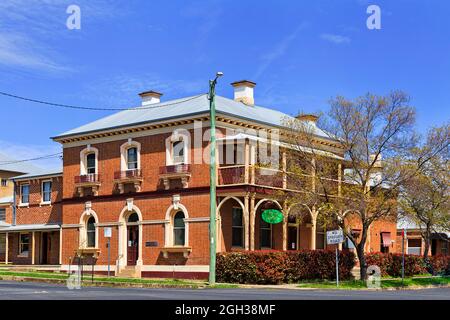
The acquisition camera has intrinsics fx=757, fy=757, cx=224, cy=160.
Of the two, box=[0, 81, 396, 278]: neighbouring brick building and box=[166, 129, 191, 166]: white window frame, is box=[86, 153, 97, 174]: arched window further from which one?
box=[166, 129, 191, 166]: white window frame

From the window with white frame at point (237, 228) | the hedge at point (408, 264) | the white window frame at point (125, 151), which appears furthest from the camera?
the hedge at point (408, 264)

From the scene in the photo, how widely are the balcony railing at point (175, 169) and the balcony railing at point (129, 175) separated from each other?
1.63m

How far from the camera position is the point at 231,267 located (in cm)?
3528

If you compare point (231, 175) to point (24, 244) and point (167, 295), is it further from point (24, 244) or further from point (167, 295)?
point (24, 244)

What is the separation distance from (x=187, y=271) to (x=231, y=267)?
3589mm

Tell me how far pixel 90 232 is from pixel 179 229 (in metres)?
7.31

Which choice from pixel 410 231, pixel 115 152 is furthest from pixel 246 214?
pixel 410 231

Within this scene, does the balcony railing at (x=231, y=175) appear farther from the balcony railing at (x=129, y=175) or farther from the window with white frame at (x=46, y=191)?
the window with white frame at (x=46, y=191)

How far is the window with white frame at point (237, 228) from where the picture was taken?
3859cm

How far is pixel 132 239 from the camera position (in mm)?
41656

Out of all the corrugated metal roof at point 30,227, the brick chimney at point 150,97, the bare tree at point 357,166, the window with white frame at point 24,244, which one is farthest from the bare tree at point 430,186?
the window with white frame at point 24,244

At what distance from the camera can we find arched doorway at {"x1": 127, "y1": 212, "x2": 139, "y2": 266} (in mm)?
41312

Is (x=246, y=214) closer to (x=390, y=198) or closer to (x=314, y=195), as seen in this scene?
(x=314, y=195)

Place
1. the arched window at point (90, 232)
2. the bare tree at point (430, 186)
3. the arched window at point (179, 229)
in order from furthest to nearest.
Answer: the arched window at point (90, 232) < the arched window at point (179, 229) < the bare tree at point (430, 186)
